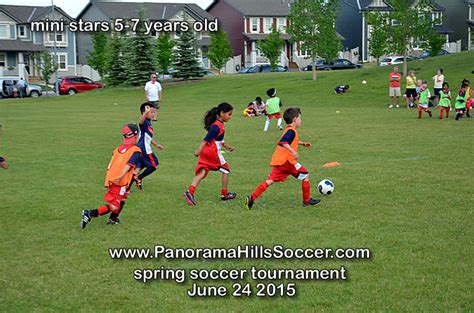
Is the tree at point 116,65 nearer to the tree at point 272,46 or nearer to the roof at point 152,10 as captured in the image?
the tree at point 272,46

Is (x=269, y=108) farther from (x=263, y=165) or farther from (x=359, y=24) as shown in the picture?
(x=359, y=24)

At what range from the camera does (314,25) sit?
168 feet

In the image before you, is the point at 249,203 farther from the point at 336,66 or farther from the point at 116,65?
the point at 336,66

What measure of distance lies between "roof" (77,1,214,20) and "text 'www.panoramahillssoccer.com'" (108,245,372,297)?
77.5 m

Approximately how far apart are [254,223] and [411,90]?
24.4 m

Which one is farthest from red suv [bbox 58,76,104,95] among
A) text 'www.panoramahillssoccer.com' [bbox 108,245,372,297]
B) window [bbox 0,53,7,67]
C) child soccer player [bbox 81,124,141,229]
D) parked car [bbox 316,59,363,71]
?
text 'www.panoramahillssoccer.com' [bbox 108,245,372,297]

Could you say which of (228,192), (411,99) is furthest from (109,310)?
(411,99)

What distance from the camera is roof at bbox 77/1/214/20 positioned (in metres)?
84.1

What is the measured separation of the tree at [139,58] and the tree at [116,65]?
1355mm

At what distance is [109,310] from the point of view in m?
5.80

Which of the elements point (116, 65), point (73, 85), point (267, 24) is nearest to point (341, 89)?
point (116, 65)

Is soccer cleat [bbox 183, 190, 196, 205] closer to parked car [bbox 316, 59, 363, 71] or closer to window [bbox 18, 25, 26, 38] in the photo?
parked car [bbox 316, 59, 363, 71]

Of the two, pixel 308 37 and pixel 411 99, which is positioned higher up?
pixel 308 37

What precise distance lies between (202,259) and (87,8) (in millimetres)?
84052
